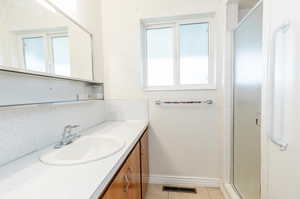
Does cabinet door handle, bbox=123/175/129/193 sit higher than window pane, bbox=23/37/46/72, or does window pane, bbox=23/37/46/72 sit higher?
window pane, bbox=23/37/46/72

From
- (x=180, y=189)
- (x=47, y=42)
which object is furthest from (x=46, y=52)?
(x=180, y=189)

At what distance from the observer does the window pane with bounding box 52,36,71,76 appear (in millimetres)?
1134

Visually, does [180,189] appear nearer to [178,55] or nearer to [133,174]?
[133,174]

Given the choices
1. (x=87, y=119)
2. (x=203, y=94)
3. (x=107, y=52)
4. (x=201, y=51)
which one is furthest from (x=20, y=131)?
(x=201, y=51)

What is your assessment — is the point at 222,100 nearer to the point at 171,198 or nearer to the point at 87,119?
the point at 171,198

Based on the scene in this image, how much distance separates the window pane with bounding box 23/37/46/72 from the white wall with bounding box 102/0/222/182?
39.4 inches

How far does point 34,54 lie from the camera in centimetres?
95

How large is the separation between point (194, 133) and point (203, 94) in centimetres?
50

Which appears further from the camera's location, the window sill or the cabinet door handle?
the window sill

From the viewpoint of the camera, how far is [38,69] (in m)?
0.97

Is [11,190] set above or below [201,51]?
below

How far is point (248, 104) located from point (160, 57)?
119 cm

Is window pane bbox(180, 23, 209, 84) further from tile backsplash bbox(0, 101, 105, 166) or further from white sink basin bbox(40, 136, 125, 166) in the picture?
tile backsplash bbox(0, 101, 105, 166)

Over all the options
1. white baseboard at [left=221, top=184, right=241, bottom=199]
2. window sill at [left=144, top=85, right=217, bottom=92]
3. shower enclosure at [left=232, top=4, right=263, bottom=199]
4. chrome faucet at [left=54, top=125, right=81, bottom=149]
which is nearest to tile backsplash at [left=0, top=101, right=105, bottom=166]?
chrome faucet at [left=54, top=125, right=81, bottom=149]
